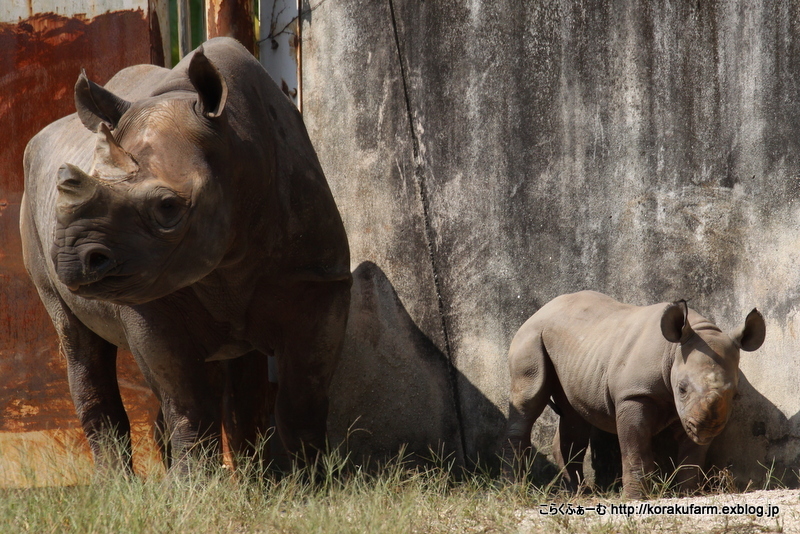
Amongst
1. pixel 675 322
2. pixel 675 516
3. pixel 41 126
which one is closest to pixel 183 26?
pixel 41 126

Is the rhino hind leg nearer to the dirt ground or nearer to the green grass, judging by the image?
the green grass

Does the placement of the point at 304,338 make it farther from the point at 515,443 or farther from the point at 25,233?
the point at 25,233

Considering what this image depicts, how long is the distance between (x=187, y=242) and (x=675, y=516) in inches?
87.4

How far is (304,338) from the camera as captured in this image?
4957mm

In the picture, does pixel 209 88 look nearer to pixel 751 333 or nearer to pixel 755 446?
pixel 751 333

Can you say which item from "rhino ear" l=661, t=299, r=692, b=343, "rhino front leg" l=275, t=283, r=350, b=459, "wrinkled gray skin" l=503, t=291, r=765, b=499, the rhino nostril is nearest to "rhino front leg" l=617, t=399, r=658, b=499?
"wrinkled gray skin" l=503, t=291, r=765, b=499

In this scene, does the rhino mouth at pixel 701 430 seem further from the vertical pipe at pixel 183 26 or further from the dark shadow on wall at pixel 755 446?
the vertical pipe at pixel 183 26

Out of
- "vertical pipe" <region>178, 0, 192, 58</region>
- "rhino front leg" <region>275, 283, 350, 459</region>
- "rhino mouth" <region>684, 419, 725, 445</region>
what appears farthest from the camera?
"vertical pipe" <region>178, 0, 192, 58</region>

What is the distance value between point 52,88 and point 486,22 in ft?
9.05

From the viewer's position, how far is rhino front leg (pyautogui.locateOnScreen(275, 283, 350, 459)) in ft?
16.3

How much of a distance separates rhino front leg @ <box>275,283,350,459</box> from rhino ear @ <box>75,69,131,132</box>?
1251 mm

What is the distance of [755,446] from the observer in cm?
513

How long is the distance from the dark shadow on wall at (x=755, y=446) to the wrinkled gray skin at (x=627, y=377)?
26 cm

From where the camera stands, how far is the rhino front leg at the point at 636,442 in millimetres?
4871
